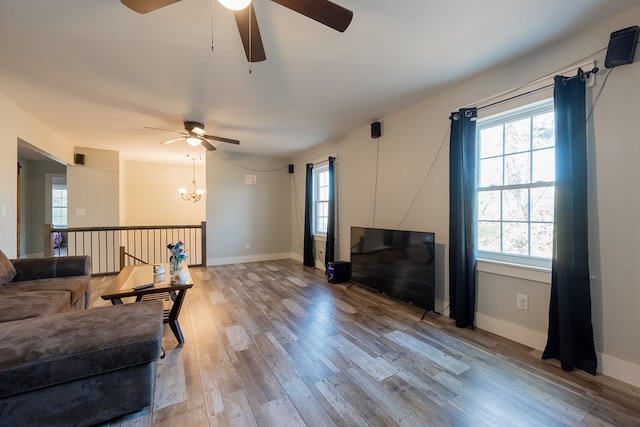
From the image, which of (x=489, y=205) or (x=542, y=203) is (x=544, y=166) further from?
(x=489, y=205)

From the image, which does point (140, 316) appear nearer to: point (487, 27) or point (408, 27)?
point (408, 27)

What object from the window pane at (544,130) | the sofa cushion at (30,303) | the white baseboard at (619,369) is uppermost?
the window pane at (544,130)

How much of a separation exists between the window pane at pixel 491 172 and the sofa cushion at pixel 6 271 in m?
4.61

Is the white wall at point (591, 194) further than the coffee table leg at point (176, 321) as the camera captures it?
No

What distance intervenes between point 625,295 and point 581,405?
824 mm

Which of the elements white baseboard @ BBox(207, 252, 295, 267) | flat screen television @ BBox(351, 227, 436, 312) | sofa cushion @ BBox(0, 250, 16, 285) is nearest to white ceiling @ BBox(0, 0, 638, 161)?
flat screen television @ BBox(351, 227, 436, 312)

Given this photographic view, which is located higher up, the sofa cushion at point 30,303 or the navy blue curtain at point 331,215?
the navy blue curtain at point 331,215

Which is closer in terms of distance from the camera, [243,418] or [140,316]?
[243,418]

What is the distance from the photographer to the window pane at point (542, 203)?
2283mm

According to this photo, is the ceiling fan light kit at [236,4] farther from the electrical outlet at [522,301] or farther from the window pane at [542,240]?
the electrical outlet at [522,301]

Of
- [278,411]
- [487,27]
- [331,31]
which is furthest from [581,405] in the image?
[331,31]

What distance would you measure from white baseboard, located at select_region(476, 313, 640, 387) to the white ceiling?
2.38 meters

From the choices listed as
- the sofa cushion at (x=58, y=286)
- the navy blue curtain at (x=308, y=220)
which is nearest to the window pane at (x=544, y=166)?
the navy blue curtain at (x=308, y=220)

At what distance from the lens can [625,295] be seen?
186 cm
